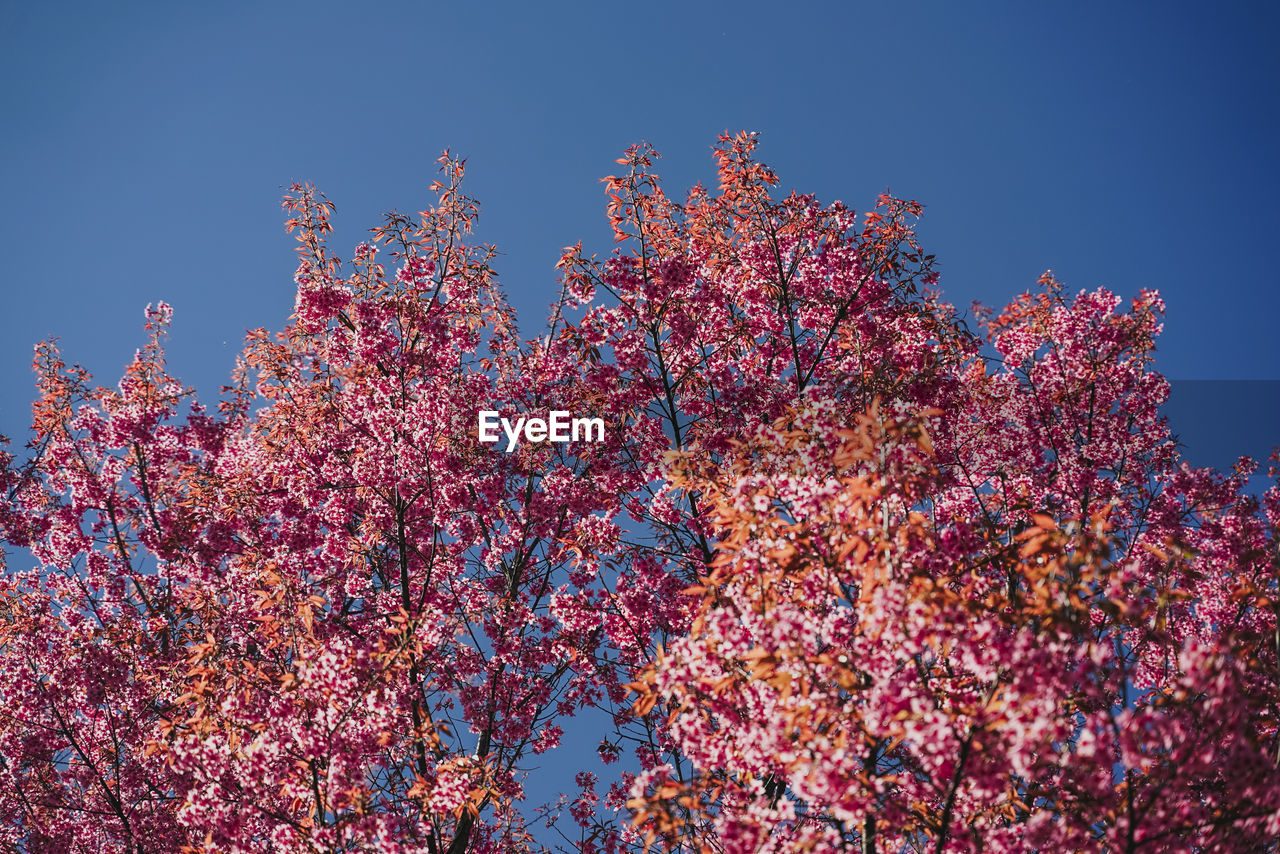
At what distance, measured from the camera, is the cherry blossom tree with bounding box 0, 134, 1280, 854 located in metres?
5.06

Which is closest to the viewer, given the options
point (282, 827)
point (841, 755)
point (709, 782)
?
point (841, 755)

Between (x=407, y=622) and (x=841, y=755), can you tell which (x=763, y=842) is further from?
(x=407, y=622)

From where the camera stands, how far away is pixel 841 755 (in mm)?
3779

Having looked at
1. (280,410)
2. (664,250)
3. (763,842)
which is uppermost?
(664,250)

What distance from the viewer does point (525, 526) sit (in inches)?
405

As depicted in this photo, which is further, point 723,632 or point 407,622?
point 407,622

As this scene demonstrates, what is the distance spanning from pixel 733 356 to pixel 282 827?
23.4 feet

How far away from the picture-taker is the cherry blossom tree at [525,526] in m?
5.06

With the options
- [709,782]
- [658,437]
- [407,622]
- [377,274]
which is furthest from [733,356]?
[709,782]

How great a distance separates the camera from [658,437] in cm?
955

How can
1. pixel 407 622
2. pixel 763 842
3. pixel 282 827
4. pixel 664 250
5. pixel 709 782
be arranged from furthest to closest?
pixel 664 250 < pixel 407 622 < pixel 282 827 < pixel 709 782 < pixel 763 842

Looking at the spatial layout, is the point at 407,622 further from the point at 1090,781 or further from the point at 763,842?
the point at 1090,781

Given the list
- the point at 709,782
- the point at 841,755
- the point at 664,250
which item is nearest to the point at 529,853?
the point at 709,782

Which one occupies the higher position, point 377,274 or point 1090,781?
point 377,274
